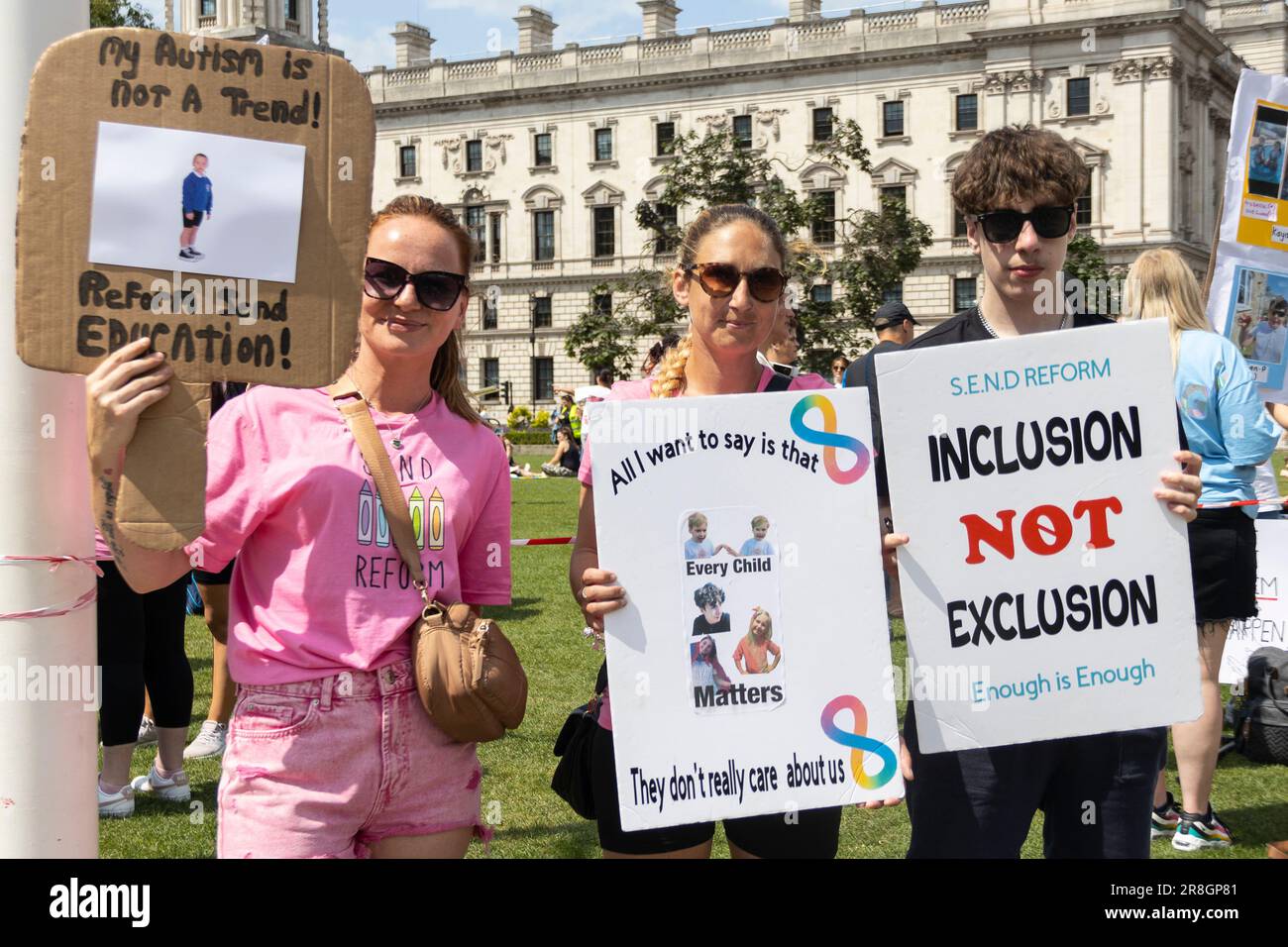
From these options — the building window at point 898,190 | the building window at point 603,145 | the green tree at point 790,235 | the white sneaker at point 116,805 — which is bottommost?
the white sneaker at point 116,805

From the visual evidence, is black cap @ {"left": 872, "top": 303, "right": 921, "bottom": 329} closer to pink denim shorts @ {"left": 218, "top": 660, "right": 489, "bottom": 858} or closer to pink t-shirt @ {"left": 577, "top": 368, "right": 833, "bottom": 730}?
pink t-shirt @ {"left": 577, "top": 368, "right": 833, "bottom": 730}

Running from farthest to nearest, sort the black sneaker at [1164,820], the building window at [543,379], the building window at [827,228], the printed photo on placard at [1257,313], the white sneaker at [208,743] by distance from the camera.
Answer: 1. the building window at [543,379]
2. the building window at [827,228]
3. the white sneaker at [208,743]
4. the printed photo on placard at [1257,313]
5. the black sneaker at [1164,820]

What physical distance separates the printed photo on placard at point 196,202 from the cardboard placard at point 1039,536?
122 centimetres

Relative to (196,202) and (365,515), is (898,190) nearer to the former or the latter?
(365,515)

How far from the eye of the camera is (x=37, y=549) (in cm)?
244

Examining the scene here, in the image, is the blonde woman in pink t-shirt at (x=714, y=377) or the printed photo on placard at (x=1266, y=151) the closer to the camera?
the blonde woman in pink t-shirt at (x=714, y=377)

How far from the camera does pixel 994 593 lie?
9.20ft

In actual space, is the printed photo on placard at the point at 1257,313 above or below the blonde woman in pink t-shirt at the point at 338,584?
above

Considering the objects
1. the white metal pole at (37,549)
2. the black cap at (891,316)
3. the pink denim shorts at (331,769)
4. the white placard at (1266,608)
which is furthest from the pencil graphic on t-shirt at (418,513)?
the black cap at (891,316)

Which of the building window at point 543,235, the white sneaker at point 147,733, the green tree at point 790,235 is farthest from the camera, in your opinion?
the building window at point 543,235

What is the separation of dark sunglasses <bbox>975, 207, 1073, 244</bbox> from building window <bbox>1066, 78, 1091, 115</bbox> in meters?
54.9

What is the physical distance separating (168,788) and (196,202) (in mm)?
3873

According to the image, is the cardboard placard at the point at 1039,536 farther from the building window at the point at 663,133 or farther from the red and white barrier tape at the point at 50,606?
the building window at the point at 663,133

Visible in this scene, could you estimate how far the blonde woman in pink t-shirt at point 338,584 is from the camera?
2438mm
